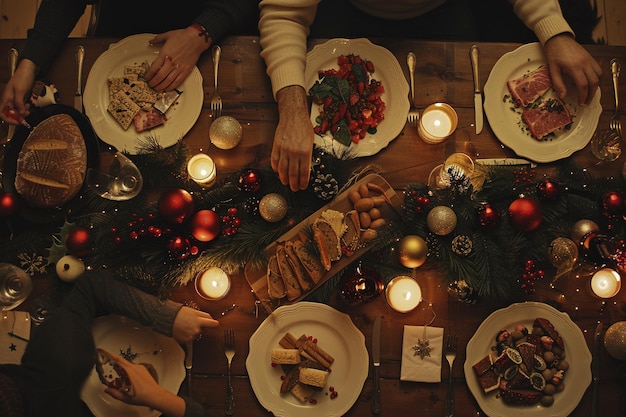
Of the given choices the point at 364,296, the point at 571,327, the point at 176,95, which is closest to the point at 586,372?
the point at 571,327

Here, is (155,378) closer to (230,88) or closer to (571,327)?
(230,88)

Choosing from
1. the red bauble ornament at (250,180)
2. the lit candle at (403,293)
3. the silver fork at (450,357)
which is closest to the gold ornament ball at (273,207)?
the red bauble ornament at (250,180)

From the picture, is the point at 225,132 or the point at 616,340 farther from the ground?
the point at 225,132

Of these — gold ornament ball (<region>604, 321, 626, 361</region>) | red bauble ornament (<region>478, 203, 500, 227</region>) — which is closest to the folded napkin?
red bauble ornament (<region>478, 203, 500, 227</region>)

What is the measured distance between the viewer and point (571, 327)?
1.44 metres

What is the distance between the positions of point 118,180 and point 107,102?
29 cm

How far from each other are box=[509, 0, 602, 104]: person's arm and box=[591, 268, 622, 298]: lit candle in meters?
0.49

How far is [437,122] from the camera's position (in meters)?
1.51

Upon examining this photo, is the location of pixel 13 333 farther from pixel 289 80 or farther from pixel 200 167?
pixel 289 80

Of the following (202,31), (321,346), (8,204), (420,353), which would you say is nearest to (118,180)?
(8,204)

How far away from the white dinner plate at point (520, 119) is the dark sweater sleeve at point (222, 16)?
77 cm

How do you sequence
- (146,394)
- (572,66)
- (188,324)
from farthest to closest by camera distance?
1. (572,66)
2. (188,324)
3. (146,394)

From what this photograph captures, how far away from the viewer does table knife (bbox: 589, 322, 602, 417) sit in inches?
55.4

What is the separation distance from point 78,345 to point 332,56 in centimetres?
106
